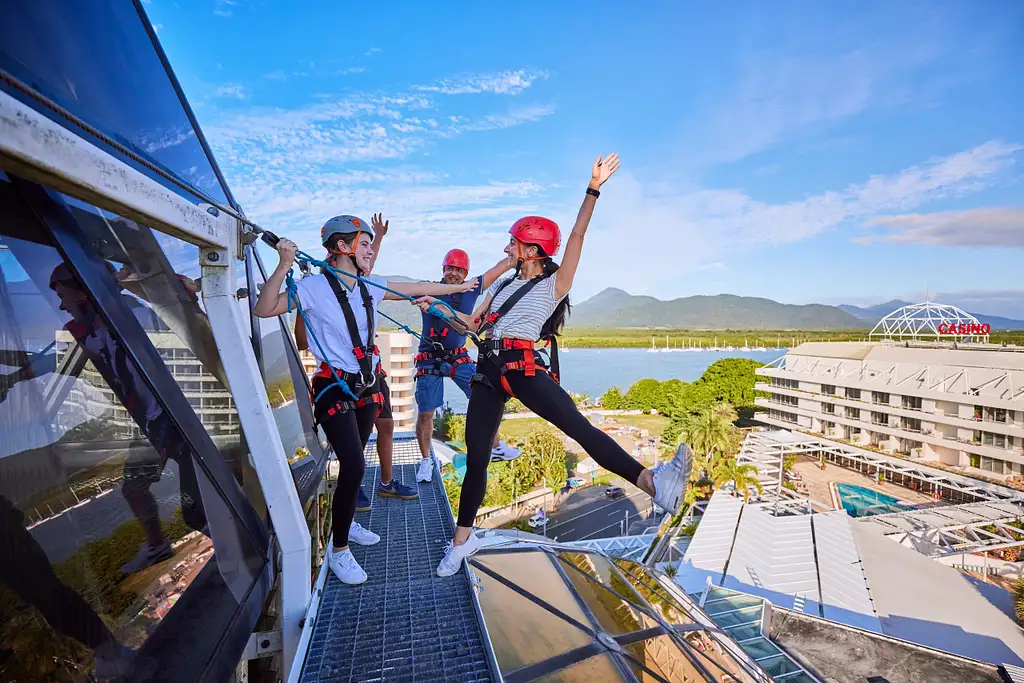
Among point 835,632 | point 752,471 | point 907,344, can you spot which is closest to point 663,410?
point 907,344

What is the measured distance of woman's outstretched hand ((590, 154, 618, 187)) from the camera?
3.15 metres

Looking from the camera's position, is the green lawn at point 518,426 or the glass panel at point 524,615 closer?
the glass panel at point 524,615

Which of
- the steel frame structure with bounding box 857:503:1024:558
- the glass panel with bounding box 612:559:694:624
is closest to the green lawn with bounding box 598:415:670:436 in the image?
the steel frame structure with bounding box 857:503:1024:558

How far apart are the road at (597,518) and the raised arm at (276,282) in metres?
26.5

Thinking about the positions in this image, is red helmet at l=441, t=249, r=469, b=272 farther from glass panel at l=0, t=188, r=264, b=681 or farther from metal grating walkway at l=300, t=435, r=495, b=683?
glass panel at l=0, t=188, r=264, b=681

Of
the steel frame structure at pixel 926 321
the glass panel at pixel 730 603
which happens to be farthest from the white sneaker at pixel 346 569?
the steel frame structure at pixel 926 321

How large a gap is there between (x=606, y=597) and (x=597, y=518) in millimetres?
29248

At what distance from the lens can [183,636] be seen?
2006 millimetres

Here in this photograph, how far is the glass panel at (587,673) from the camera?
306cm

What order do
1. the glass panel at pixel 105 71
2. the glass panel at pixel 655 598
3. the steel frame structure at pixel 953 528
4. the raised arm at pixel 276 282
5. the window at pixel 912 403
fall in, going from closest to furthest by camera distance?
1. the glass panel at pixel 105 71
2. the raised arm at pixel 276 282
3. the glass panel at pixel 655 598
4. the steel frame structure at pixel 953 528
5. the window at pixel 912 403

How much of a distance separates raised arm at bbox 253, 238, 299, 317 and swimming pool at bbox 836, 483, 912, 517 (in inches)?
1456

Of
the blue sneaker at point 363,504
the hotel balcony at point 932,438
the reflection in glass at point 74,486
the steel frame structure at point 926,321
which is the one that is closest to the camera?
the reflection in glass at point 74,486

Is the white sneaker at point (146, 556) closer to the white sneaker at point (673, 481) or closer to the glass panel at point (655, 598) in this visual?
the white sneaker at point (673, 481)

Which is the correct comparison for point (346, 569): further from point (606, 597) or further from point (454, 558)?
point (606, 597)
